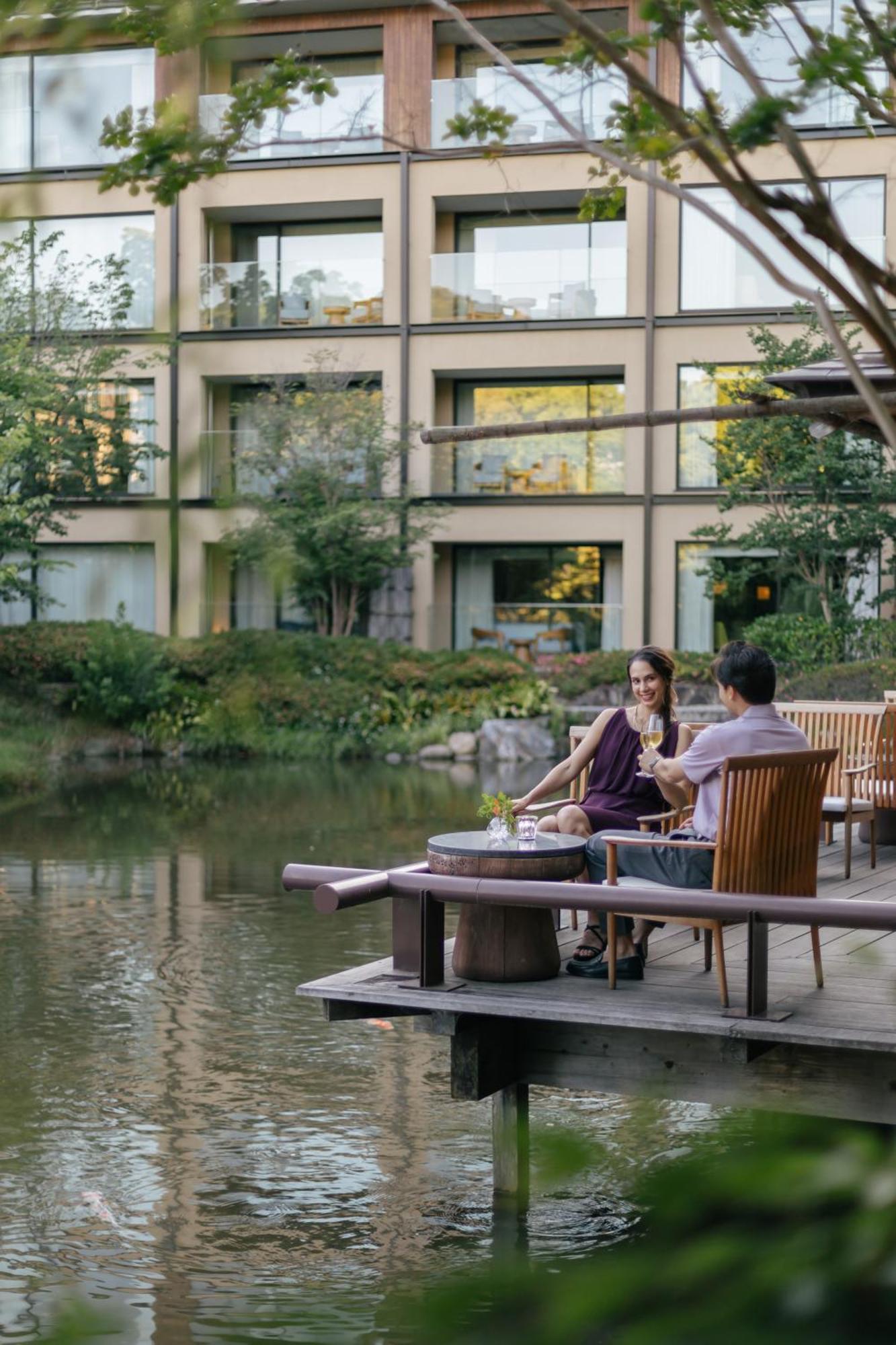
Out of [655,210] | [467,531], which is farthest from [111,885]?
[655,210]

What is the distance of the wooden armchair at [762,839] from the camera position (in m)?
5.96

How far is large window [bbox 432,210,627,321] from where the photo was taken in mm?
28359

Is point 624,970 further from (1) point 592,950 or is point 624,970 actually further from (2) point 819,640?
(2) point 819,640

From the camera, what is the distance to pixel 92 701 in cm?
212

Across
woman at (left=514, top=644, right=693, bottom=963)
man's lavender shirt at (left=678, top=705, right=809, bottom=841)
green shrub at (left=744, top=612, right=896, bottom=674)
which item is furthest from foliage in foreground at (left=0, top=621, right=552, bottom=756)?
green shrub at (left=744, top=612, right=896, bottom=674)

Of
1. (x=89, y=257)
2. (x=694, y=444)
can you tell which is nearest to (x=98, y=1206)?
(x=89, y=257)

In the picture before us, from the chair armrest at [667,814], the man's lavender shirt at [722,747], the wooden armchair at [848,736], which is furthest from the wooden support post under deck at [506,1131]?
the wooden armchair at [848,736]

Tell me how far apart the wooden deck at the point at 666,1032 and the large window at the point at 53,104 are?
14.8 feet

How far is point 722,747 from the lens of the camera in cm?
666

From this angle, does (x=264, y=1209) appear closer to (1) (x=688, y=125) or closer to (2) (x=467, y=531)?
(1) (x=688, y=125)

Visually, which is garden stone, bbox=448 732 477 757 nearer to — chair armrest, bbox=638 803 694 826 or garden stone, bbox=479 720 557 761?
garden stone, bbox=479 720 557 761

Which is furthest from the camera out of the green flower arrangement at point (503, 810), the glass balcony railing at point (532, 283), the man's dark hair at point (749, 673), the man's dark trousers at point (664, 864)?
the glass balcony railing at point (532, 283)

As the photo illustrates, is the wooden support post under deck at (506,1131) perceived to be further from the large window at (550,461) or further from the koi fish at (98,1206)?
the large window at (550,461)

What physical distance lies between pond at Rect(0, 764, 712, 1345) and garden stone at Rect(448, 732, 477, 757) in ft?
35.4
